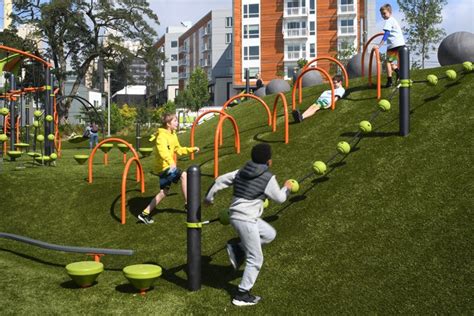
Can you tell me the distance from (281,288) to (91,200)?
17.5ft

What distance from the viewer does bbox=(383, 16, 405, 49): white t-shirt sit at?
1115 centimetres

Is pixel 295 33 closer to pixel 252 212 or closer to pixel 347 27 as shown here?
pixel 347 27

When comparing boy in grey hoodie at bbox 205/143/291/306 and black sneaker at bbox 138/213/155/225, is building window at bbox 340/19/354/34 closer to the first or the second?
black sneaker at bbox 138/213/155/225

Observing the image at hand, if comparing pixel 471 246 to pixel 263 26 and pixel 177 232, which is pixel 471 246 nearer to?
pixel 177 232

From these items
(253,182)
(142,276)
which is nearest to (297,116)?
(253,182)

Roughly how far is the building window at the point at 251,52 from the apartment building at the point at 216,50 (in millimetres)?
8543

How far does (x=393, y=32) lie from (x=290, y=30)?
59877 millimetres

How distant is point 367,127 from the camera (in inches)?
347

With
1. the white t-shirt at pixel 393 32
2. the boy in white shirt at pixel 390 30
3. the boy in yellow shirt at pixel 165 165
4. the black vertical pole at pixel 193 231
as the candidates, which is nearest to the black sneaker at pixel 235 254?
the black vertical pole at pixel 193 231

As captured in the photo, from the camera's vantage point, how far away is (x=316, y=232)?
6363mm

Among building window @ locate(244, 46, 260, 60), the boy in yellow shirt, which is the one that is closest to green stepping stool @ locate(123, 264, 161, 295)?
the boy in yellow shirt

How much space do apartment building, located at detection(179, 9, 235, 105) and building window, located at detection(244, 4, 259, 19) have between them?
12525 millimetres

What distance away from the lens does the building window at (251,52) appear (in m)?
70.1

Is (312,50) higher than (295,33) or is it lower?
lower
